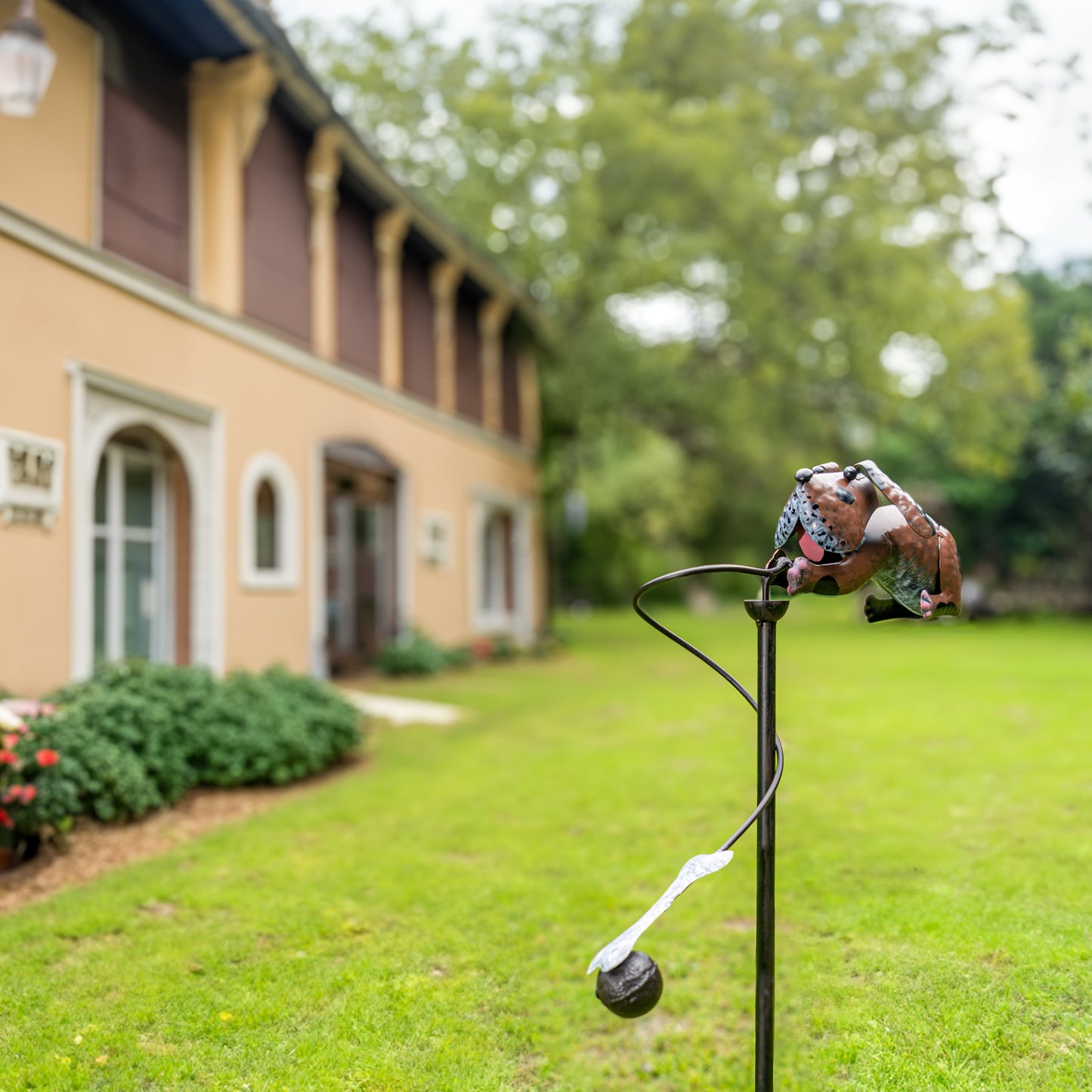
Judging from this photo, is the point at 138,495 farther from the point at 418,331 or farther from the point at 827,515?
the point at 827,515

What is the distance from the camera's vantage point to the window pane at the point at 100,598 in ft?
26.5

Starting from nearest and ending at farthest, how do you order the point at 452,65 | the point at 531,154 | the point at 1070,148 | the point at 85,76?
the point at 1070,148 < the point at 85,76 < the point at 531,154 < the point at 452,65

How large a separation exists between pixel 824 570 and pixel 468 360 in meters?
13.9

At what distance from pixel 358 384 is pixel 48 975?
9.32 metres

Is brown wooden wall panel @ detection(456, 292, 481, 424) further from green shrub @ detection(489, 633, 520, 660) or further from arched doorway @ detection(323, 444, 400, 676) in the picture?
green shrub @ detection(489, 633, 520, 660)

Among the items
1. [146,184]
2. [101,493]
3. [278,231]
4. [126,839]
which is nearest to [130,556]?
[101,493]

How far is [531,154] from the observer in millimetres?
15398

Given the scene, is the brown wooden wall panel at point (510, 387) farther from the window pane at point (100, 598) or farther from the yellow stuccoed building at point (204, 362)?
the window pane at point (100, 598)

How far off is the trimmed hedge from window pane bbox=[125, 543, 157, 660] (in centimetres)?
143

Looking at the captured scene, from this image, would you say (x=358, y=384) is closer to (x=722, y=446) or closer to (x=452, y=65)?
(x=452, y=65)

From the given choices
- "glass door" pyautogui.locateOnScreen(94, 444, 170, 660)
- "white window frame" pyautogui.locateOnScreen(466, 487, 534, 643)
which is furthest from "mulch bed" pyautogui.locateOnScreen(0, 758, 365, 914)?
"white window frame" pyautogui.locateOnScreen(466, 487, 534, 643)

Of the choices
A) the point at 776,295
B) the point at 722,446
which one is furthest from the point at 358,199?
the point at 722,446

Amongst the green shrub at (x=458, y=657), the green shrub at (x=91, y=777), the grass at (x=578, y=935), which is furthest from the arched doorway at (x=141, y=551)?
the green shrub at (x=458, y=657)

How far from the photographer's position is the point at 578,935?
4.18m
